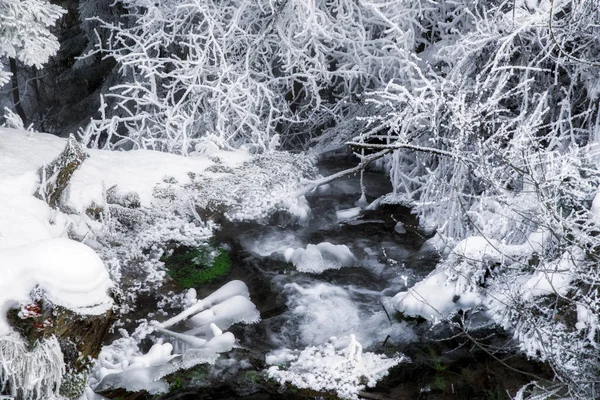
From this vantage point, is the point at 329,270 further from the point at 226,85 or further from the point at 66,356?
the point at 226,85

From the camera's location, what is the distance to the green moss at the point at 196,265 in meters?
6.31

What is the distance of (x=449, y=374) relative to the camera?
4.86 meters

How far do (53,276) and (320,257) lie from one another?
141 inches

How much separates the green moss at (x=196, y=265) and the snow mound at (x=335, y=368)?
153 cm

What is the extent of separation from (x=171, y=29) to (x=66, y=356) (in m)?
7.68

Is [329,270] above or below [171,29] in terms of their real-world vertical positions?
below

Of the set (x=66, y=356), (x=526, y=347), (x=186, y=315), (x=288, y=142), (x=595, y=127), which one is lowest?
(x=288, y=142)

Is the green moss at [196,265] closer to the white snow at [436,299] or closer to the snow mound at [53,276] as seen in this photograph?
the white snow at [436,299]

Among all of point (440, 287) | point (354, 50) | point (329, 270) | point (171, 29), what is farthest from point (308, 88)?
point (440, 287)

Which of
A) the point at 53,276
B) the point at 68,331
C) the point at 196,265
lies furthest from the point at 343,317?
the point at 53,276

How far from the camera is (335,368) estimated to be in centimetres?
488

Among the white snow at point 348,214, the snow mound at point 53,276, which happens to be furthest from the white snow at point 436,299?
the snow mound at point 53,276

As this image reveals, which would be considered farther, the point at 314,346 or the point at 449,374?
the point at 314,346

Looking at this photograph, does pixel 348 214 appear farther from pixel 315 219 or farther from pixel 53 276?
pixel 53 276
